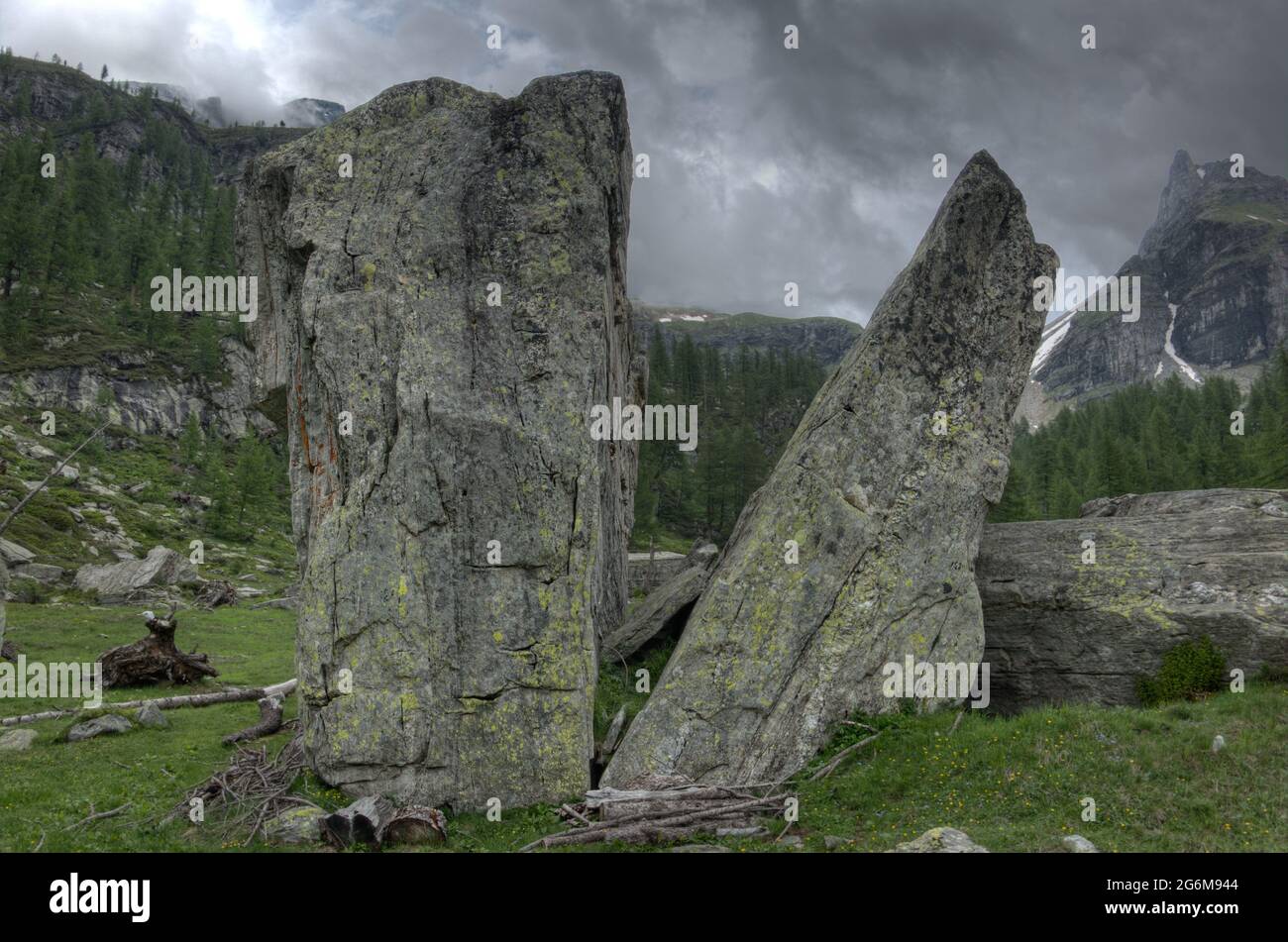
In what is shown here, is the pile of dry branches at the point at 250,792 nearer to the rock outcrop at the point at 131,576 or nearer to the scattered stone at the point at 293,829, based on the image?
the scattered stone at the point at 293,829

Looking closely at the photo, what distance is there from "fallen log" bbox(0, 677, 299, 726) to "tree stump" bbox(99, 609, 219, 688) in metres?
2.41

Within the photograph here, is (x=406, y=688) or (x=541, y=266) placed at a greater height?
(x=541, y=266)

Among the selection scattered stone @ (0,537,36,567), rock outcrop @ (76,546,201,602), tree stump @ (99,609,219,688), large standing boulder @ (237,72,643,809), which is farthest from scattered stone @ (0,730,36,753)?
scattered stone @ (0,537,36,567)

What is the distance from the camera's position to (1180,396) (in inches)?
6550

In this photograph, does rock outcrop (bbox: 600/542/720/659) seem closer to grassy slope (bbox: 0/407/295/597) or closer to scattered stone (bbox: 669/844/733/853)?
scattered stone (bbox: 669/844/733/853)

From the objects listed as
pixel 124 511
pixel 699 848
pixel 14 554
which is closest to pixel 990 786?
pixel 699 848

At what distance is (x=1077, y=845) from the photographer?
1390 centimetres

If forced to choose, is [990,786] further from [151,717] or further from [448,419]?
[151,717]

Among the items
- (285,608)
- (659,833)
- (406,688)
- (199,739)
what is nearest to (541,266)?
(406,688)

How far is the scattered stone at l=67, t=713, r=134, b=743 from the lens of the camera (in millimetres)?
23853

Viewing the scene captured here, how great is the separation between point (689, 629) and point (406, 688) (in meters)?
7.71

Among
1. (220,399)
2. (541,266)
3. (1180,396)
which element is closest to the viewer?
(541,266)

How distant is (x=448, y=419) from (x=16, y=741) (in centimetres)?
1585

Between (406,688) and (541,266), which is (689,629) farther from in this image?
(541,266)
